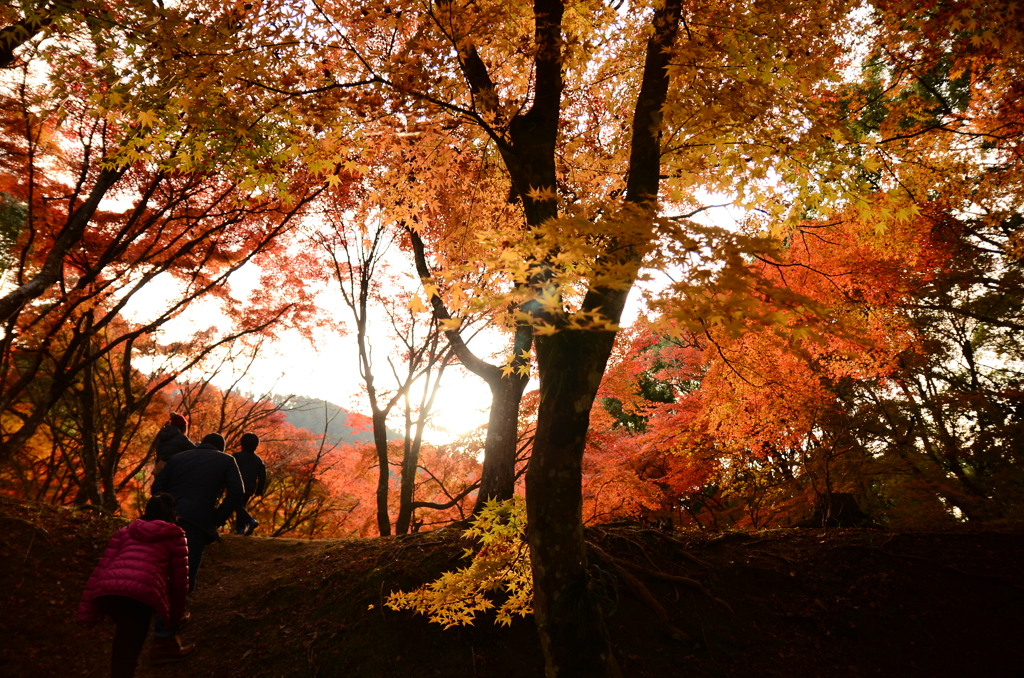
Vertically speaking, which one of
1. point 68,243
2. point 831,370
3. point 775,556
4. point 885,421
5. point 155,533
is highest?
point 68,243

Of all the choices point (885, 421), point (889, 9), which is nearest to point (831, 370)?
point (885, 421)

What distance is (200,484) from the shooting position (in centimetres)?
408

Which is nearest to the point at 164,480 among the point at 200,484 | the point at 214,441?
the point at 200,484

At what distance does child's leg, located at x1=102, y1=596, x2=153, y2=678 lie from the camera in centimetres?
275

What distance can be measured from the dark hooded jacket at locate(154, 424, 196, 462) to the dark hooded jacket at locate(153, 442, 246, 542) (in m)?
0.53

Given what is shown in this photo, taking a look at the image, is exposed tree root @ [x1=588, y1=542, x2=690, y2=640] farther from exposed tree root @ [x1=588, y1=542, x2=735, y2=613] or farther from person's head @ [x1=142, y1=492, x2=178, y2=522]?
person's head @ [x1=142, y1=492, x2=178, y2=522]

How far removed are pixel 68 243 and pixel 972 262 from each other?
16127 mm

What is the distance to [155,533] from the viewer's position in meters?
2.90

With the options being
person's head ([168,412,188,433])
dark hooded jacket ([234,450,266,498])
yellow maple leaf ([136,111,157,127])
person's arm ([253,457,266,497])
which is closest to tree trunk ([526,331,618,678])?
yellow maple leaf ([136,111,157,127])

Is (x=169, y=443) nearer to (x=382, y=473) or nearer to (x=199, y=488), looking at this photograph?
(x=199, y=488)

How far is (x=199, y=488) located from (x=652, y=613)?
441 cm

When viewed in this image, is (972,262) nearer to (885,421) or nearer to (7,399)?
(885,421)

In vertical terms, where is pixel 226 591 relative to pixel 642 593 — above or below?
below

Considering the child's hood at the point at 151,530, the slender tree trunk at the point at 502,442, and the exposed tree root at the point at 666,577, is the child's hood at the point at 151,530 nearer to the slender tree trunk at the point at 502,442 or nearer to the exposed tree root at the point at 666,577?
the slender tree trunk at the point at 502,442
